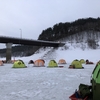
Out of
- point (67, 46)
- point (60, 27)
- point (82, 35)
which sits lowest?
point (67, 46)

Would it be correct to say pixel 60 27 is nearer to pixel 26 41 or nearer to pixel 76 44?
pixel 76 44

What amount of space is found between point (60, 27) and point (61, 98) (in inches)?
4338

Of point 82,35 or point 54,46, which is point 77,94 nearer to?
point 54,46

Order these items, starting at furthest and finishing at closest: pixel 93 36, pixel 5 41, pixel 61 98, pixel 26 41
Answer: pixel 93 36
pixel 26 41
pixel 5 41
pixel 61 98

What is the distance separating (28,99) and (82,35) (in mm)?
88461

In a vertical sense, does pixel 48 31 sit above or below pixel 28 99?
above

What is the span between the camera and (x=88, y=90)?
7.73 m

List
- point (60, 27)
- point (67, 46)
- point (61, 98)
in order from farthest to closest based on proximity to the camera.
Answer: point (60, 27)
point (67, 46)
point (61, 98)

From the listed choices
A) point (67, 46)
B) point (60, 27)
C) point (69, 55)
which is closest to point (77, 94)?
point (69, 55)

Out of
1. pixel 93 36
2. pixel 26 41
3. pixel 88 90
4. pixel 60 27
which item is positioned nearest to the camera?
pixel 88 90

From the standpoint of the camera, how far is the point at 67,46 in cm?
8131

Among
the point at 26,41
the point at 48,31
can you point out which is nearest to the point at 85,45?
the point at 26,41

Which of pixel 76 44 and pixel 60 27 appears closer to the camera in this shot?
pixel 76 44

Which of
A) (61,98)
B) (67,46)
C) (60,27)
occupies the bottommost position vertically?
(61,98)
